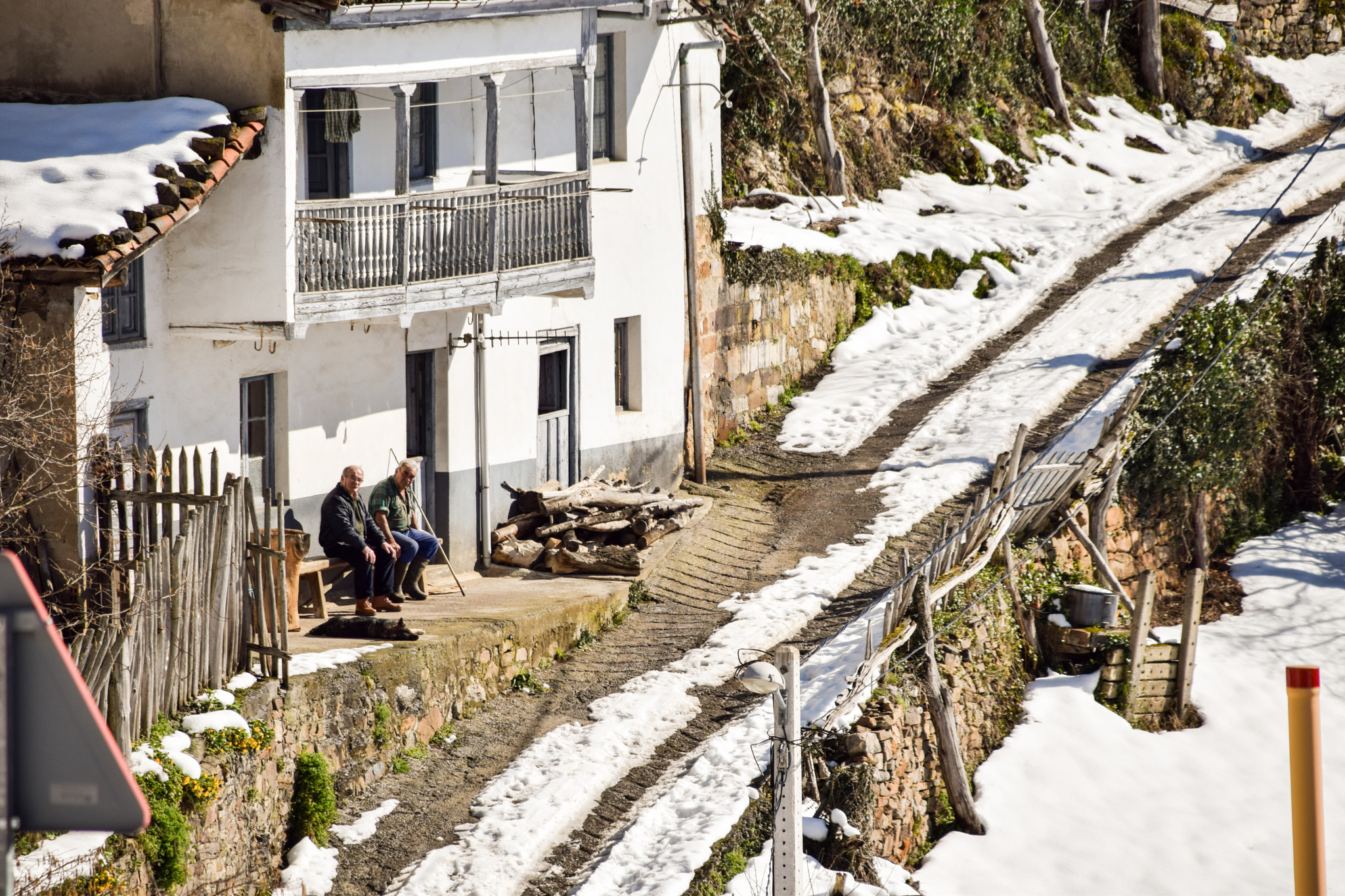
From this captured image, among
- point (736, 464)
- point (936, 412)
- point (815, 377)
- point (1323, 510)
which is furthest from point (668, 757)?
point (1323, 510)

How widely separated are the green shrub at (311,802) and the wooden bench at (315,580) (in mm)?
2142

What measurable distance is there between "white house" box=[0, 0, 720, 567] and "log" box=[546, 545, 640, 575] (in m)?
1.08

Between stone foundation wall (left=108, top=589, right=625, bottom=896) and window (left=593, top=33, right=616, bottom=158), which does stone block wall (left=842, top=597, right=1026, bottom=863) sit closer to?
stone foundation wall (left=108, top=589, right=625, bottom=896)

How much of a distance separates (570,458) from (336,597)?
4.24 m

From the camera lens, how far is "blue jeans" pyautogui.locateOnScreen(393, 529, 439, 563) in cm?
1250

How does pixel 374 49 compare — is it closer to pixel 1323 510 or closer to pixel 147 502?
pixel 147 502

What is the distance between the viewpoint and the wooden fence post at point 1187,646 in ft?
52.6

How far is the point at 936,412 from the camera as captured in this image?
19719 millimetres

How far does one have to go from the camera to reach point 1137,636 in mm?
15695

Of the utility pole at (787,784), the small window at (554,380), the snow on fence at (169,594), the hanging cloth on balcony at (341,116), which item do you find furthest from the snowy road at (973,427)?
the hanging cloth on balcony at (341,116)

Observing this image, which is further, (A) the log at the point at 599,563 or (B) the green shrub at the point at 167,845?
(A) the log at the point at 599,563

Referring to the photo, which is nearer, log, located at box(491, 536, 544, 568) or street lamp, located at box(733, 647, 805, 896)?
street lamp, located at box(733, 647, 805, 896)

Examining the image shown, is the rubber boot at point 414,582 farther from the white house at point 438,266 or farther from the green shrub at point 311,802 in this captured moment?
the green shrub at point 311,802

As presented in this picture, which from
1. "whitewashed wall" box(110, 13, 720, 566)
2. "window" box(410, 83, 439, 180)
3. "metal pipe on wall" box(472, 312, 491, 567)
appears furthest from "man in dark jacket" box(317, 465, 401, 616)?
"window" box(410, 83, 439, 180)
